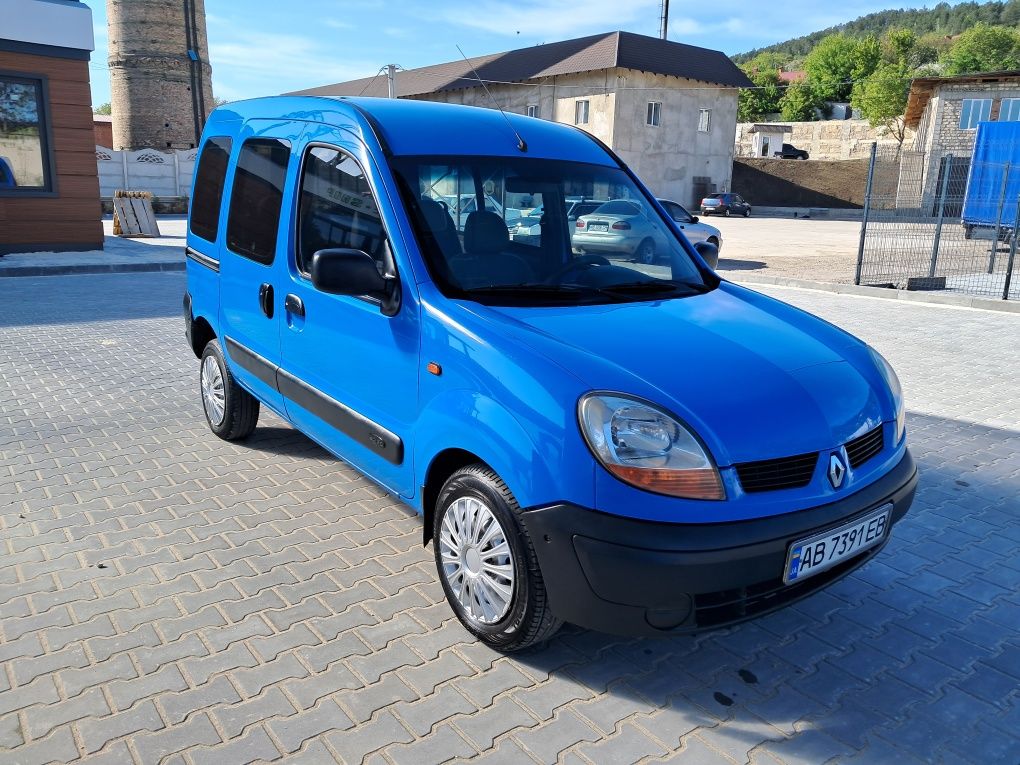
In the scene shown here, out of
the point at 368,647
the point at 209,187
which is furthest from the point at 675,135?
the point at 368,647

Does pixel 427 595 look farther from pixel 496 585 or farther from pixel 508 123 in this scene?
pixel 508 123

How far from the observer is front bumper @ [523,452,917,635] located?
259 cm

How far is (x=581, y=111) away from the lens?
4538cm

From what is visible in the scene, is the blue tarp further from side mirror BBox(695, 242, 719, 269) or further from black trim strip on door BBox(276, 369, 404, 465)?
black trim strip on door BBox(276, 369, 404, 465)

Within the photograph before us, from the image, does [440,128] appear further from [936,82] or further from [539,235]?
[936,82]

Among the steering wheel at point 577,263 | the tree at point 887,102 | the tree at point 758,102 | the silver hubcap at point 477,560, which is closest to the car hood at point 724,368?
the steering wheel at point 577,263

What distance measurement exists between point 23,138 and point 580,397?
55.7ft

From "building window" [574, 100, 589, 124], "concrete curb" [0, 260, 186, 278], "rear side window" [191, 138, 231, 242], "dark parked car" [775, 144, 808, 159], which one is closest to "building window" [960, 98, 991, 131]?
"building window" [574, 100, 589, 124]

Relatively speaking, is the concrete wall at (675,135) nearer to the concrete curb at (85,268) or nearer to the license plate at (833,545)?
the concrete curb at (85,268)

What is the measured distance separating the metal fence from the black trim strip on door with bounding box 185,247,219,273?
11.1m

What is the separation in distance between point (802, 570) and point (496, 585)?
3.52 feet

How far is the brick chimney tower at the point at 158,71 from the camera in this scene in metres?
35.3

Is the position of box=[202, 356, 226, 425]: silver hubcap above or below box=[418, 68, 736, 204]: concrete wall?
below

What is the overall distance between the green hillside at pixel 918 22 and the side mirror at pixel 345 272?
167 meters
